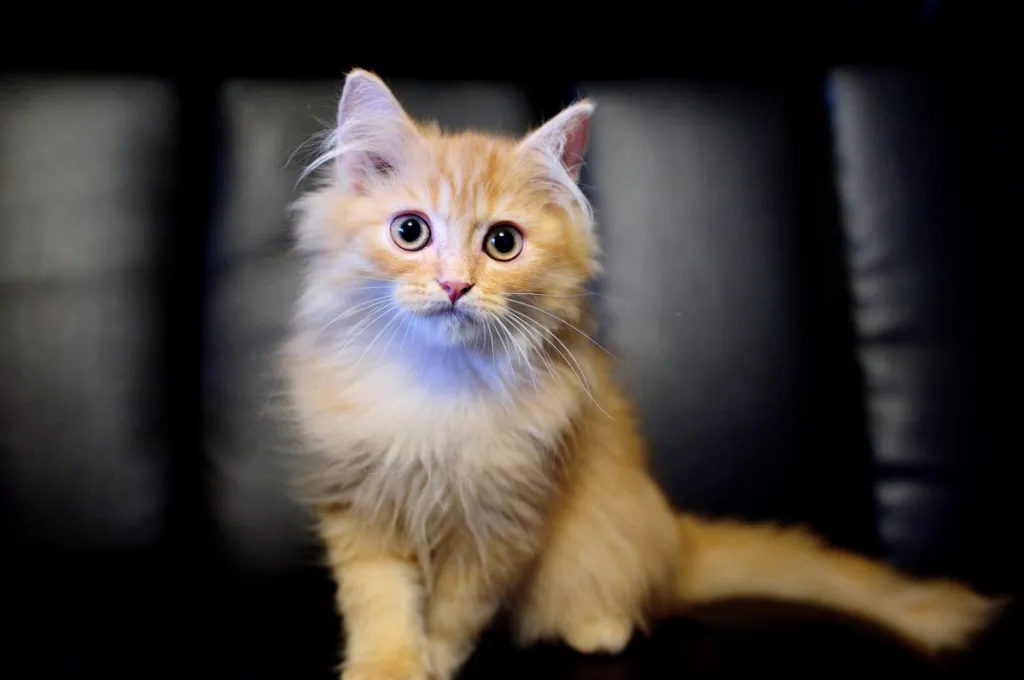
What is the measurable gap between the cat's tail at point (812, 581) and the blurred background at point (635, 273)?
0.11 meters

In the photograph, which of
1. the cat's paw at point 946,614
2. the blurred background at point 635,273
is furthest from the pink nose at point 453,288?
the cat's paw at point 946,614

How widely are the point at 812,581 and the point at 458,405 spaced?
0.63 meters

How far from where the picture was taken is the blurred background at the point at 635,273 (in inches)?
48.9

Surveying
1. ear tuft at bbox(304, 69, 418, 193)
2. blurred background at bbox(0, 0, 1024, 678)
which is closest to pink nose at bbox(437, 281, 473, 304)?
ear tuft at bbox(304, 69, 418, 193)

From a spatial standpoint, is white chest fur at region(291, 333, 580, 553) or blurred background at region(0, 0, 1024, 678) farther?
blurred background at region(0, 0, 1024, 678)

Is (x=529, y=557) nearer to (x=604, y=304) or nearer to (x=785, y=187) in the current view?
(x=604, y=304)

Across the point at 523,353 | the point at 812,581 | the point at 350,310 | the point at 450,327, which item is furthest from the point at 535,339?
the point at 812,581

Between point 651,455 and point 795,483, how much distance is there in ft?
0.85

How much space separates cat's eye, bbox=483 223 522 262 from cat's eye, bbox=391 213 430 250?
0.08m

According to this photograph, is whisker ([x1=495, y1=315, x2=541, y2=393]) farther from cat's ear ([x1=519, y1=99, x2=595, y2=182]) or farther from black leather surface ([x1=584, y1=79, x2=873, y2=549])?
black leather surface ([x1=584, y1=79, x2=873, y2=549])

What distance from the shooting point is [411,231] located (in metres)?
0.99

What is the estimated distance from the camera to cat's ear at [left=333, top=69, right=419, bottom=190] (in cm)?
99

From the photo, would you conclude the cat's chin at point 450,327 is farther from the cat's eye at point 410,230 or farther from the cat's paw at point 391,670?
the cat's paw at point 391,670

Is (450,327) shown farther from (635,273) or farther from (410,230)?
(635,273)
